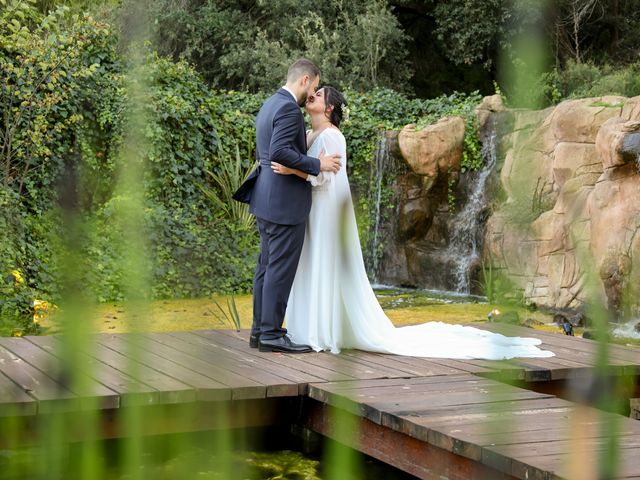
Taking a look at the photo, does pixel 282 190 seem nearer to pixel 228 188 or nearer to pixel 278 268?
pixel 278 268

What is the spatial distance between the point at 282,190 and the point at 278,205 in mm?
83

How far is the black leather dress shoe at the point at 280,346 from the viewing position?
4863 mm

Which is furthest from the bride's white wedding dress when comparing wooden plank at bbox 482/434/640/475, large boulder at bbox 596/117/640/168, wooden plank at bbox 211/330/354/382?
large boulder at bbox 596/117/640/168

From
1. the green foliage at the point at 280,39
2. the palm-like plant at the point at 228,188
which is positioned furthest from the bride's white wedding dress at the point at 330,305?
the green foliage at the point at 280,39

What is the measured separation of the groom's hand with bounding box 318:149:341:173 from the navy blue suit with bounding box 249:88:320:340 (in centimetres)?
6

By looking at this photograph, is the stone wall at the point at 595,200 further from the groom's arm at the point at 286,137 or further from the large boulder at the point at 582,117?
the groom's arm at the point at 286,137

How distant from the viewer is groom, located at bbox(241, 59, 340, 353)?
183 inches

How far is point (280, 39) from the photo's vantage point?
1758 cm

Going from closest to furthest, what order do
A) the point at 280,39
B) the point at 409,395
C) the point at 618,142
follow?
the point at 409,395 < the point at 618,142 < the point at 280,39

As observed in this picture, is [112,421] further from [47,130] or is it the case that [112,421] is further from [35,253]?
[47,130]

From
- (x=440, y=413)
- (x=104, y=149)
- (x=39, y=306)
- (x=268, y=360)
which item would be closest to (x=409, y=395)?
(x=440, y=413)

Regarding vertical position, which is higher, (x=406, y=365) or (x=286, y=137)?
(x=286, y=137)

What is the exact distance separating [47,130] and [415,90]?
10725 millimetres

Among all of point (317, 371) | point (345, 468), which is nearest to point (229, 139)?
point (317, 371)
